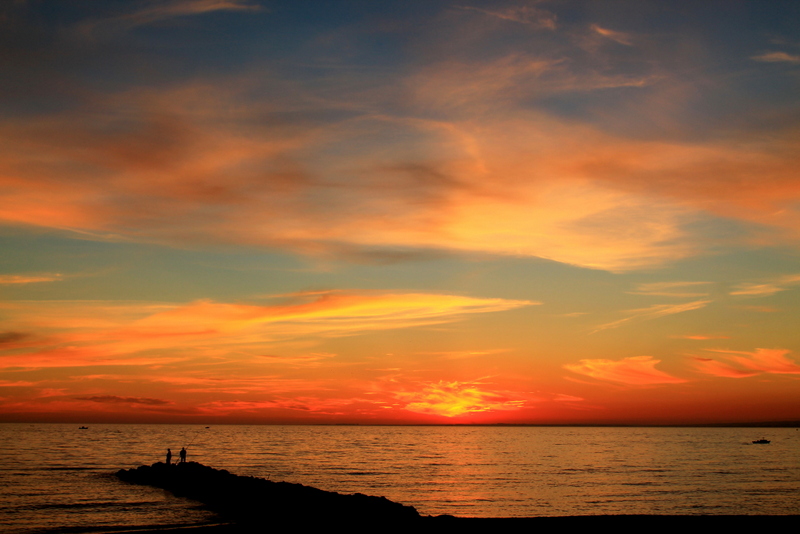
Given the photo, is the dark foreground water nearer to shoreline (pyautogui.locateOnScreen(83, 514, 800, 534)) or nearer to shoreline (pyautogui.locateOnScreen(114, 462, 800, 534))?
shoreline (pyautogui.locateOnScreen(114, 462, 800, 534))

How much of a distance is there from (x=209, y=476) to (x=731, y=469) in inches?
2254

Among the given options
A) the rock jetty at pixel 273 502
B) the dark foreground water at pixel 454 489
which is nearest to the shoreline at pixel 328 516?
the rock jetty at pixel 273 502

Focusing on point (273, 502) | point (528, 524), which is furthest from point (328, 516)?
point (528, 524)

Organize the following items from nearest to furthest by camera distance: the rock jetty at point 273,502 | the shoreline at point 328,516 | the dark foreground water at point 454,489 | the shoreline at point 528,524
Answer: the shoreline at point 528,524, the shoreline at point 328,516, the rock jetty at point 273,502, the dark foreground water at point 454,489

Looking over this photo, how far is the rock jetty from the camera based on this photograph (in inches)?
1078

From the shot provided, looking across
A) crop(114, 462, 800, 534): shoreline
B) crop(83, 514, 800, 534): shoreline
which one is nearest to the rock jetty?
crop(114, 462, 800, 534): shoreline

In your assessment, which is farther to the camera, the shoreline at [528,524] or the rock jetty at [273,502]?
the rock jetty at [273,502]

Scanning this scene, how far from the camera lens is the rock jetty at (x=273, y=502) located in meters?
27.4

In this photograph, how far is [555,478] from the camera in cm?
5466

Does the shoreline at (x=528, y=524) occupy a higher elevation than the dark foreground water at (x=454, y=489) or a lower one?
higher

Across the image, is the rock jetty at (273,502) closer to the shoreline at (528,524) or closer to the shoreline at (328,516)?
the shoreline at (328,516)

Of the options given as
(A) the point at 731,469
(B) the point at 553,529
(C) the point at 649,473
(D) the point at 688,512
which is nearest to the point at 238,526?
(B) the point at 553,529

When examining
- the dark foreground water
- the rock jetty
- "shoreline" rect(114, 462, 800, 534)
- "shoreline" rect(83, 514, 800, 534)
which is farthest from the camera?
the dark foreground water

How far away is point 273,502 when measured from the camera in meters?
33.2
